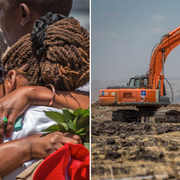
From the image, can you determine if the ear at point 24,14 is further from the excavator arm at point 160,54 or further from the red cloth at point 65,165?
the excavator arm at point 160,54

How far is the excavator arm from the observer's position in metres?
4.11

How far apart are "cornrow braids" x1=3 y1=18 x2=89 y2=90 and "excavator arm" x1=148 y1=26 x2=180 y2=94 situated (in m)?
3.34

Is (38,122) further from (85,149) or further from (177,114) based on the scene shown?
(177,114)

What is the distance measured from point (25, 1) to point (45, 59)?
31 centimetres

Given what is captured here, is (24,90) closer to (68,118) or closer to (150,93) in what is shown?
(68,118)

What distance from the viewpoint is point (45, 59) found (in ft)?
3.21

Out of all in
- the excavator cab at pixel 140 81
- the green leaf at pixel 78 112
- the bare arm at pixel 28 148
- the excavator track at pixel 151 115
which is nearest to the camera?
the bare arm at pixel 28 148

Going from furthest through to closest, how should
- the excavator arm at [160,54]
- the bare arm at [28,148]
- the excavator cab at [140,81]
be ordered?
the excavator cab at [140,81], the excavator arm at [160,54], the bare arm at [28,148]

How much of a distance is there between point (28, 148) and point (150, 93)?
329cm

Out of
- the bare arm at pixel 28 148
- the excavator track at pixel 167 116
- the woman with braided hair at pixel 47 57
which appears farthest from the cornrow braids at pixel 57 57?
the excavator track at pixel 167 116

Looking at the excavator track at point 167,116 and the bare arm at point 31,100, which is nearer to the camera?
the bare arm at point 31,100

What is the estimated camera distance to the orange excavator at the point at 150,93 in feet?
A: 12.5

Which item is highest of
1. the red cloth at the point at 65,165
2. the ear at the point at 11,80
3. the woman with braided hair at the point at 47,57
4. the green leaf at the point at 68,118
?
the woman with braided hair at the point at 47,57

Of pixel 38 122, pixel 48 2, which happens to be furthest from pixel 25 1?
pixel 38 122
